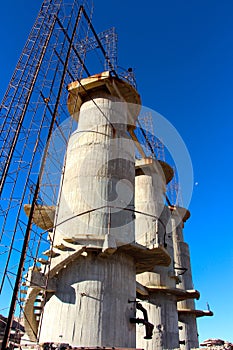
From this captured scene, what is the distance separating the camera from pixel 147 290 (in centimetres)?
2462

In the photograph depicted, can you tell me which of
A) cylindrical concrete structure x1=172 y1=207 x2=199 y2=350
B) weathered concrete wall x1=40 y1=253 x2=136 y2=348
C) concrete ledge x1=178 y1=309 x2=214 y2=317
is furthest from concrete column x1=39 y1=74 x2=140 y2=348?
concrete ledge x1=178 y1=309 x2=214 y2=317

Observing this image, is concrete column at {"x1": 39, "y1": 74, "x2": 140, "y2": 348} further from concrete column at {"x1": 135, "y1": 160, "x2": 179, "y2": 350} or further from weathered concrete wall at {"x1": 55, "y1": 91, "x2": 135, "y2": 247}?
concrete column at {"x1": 135, "y1": 160, "x2": 179, "y2": 350}

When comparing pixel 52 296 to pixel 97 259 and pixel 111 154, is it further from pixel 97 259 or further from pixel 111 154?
pixel 111 154

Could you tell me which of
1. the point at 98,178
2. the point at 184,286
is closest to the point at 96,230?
the point at 98,178

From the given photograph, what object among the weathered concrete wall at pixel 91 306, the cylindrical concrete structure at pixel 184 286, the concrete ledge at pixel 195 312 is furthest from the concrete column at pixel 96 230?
the concrete ledge at pixel 195 312

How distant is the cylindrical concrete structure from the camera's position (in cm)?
3175

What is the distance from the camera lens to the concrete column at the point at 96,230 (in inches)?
552

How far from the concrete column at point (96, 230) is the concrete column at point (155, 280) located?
17.8 ft

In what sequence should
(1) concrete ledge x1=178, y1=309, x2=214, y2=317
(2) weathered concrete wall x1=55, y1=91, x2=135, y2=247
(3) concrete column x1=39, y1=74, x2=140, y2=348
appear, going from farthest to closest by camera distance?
1. (1) concrete ledge x1=178, y1=309, x2=214, y2=317
2. (2) weathered concrete wall x1=55, y1=91, x2=135, y2=247
3. (3) concrete column x1=39, y1=74, x2=140, y2=348

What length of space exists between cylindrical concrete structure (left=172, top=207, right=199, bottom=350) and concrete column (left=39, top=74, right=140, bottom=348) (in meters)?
14.9

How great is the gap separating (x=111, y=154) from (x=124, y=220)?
443 centimetres

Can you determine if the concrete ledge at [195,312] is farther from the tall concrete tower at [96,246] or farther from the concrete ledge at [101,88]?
the concrete ledge at [101,88]

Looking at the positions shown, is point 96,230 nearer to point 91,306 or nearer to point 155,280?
point 91,306

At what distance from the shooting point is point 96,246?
50.0 feet
